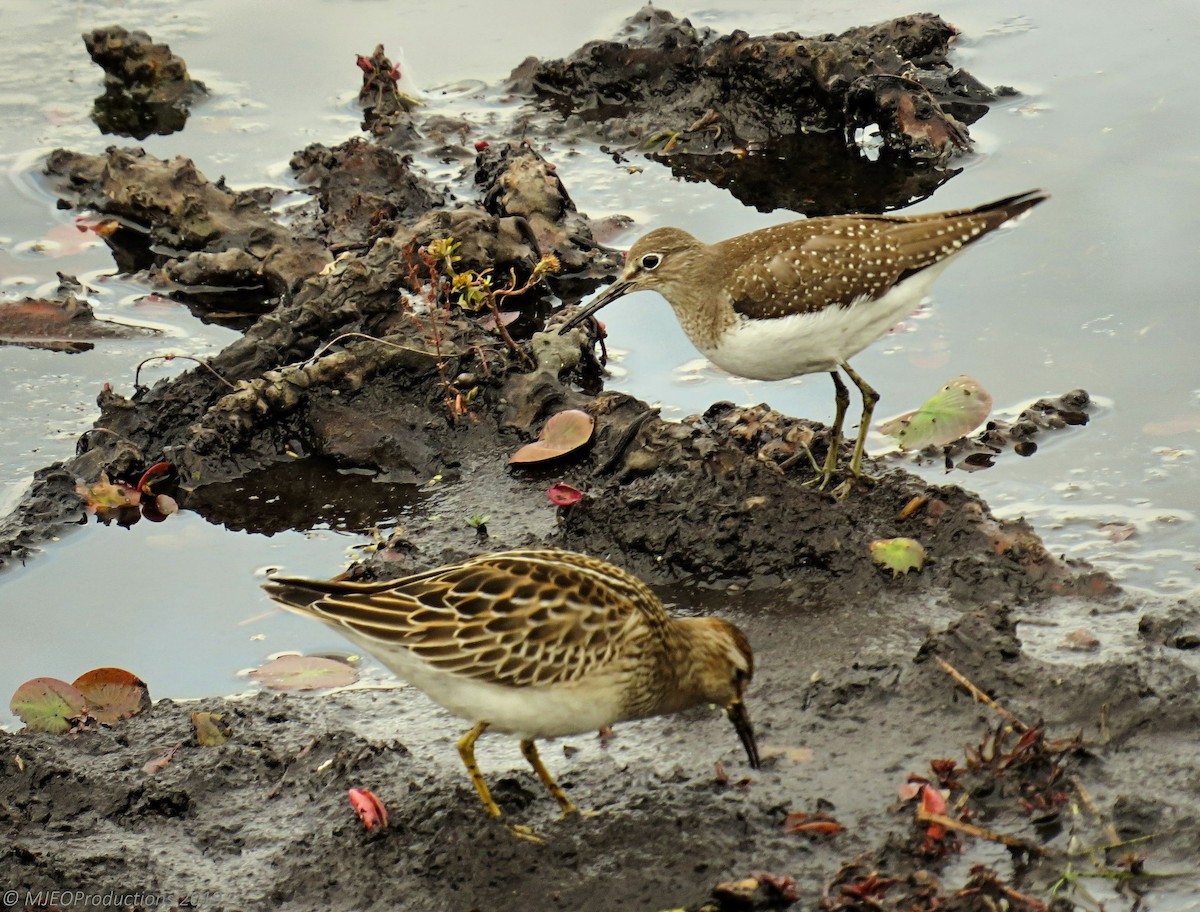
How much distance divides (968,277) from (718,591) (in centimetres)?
364

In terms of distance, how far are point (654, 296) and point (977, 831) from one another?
5.56 m

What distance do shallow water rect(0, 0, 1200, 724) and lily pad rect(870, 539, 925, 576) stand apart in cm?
75

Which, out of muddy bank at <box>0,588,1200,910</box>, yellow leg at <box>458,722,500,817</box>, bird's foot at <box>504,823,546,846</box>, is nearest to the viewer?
muddy bank at <box>0,588,1200,910</box>

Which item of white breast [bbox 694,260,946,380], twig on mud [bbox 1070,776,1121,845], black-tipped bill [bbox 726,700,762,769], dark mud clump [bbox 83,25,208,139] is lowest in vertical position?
twig on mud [bbox 1070,776,1121,845]

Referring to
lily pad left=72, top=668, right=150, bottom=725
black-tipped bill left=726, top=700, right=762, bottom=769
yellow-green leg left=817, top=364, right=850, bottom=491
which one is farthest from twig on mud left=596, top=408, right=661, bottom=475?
lily pad left=72, top=668, right=150, bottom=725

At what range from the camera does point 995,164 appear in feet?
35.5

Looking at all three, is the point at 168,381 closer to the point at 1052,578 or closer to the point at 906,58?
the point at 1052,578

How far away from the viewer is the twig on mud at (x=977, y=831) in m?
5.07

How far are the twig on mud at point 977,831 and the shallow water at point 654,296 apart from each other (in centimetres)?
215

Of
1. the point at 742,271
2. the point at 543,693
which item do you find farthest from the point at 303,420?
the point at 543,693

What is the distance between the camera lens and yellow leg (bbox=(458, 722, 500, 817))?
18.3 ft

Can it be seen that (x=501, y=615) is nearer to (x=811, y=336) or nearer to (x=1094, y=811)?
(x=1094, y=811)

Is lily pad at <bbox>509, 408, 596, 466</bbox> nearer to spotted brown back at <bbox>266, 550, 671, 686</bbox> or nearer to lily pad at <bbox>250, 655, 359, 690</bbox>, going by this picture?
lily pad at <bbox>250, 655, 359, 690</bbox>

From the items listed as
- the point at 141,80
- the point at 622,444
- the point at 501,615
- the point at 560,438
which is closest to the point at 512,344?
the point at 560,438
